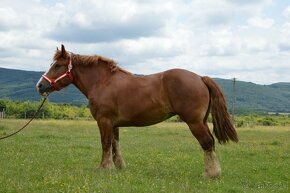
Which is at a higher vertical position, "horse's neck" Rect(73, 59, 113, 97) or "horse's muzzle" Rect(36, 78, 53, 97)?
"horse's neck" Rect(73, 59, 113, 97)

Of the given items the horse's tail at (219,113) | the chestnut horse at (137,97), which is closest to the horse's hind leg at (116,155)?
the chestnut horse at (137,97)

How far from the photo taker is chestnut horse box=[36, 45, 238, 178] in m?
10.0

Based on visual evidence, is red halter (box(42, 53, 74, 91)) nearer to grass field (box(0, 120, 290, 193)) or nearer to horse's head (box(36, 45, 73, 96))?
horse's head (box(36, 45, 73, 96))

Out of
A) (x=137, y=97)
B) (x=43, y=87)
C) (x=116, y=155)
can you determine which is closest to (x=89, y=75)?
(x=43, y=87)

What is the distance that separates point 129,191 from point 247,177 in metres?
4.45

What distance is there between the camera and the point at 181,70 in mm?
10289

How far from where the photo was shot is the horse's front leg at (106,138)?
35.7 feet

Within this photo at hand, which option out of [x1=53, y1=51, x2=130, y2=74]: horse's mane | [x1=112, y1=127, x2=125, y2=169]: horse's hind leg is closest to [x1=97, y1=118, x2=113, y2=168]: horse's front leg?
[x1=112, y1=127, x2=125, y2=169]: horse's hind leg

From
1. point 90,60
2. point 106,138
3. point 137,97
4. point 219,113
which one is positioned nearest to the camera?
point 219,113

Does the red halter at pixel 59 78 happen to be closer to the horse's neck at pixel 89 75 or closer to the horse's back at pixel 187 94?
the horse's neck at pixel 89 75

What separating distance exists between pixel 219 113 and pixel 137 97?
220cm

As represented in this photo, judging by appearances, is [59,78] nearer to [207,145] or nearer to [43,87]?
[43,87]

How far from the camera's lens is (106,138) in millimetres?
10969

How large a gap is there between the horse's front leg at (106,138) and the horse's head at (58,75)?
5.79ft
